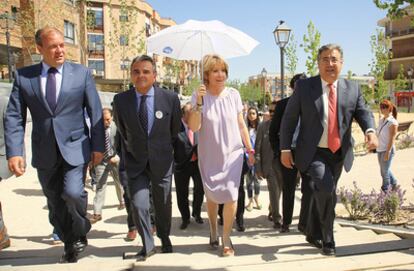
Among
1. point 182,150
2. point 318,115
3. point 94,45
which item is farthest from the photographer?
point 94,45

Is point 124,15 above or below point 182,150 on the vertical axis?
above

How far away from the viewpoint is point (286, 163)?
4281 mm

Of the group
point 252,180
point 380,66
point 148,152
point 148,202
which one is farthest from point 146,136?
point 380,66

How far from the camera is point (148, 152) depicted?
4.07m

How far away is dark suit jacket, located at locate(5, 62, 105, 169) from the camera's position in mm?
3781

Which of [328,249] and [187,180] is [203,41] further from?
[328,249]

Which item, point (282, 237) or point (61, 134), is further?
point (282, 237)

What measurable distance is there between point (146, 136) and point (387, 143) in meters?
5.48

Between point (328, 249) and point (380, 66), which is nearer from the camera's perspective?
point (328, 249)

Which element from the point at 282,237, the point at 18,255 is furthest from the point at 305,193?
the point at 18,255

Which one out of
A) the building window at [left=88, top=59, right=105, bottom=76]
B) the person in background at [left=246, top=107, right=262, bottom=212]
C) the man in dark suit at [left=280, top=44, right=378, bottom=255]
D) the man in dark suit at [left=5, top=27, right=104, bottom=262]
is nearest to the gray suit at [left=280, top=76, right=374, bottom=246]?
the man in dark suit at [left=280, top=44, right=378, bottom=255]

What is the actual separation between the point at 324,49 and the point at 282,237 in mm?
2342

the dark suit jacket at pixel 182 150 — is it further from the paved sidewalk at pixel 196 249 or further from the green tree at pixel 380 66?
the green tree at pixel 380 66

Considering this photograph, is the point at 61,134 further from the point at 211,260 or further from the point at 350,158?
the point at 350,158
